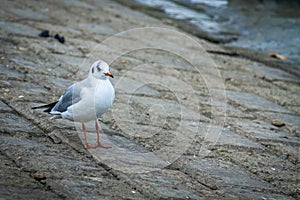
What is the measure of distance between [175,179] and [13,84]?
1.64 metres

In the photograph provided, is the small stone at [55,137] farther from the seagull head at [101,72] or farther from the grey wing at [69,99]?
the seagull head at [101,72]

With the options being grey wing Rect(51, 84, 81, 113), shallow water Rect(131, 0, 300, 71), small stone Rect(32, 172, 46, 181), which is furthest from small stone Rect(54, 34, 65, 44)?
small stone Rect(32, 172, 46, 181)

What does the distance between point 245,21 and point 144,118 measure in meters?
4.12

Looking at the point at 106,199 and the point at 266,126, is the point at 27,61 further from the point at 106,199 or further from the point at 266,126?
the point at 106,199

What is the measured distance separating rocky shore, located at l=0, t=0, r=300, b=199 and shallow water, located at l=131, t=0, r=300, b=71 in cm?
59

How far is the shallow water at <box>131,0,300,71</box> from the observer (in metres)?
6.86

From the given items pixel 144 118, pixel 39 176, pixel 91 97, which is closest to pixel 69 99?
pixel 91 97

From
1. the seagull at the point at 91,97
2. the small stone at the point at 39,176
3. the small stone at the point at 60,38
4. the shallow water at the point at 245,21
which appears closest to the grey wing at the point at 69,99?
the seagull at the point at 91,97

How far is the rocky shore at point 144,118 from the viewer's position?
119 inches

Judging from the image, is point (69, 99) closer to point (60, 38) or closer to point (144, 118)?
point (144, 118)

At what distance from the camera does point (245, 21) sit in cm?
789

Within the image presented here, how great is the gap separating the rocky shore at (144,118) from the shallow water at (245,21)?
59cm

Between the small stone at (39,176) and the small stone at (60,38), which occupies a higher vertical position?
the small stone at (60,38)

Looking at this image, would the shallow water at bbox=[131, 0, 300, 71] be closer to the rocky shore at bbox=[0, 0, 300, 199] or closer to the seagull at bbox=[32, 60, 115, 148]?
the rocky shore at bbox=[0, 0, 300, 199]
